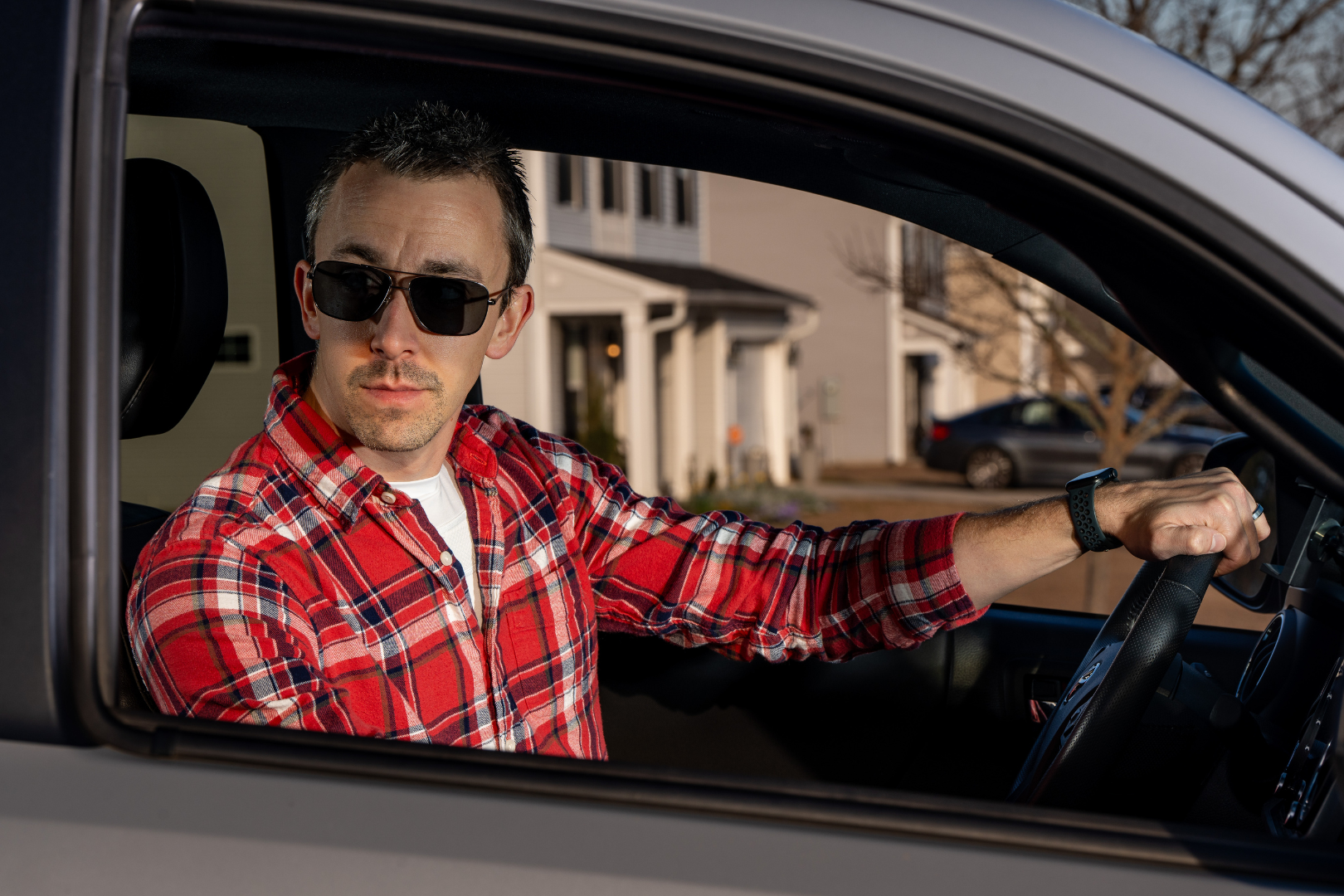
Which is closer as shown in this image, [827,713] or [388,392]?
[388,392]

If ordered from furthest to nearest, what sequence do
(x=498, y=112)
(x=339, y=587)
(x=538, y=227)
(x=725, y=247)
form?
(x=725, y=247), (x=538, y=227), (x=498, y=112), (x=339, y=587)

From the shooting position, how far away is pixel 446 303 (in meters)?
1.58

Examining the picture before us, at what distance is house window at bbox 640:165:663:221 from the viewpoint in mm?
16141

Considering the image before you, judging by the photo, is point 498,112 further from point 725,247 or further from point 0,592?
point 725,247

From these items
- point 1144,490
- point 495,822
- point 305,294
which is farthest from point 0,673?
point 1144,490

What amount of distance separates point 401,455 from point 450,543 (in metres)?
0.15

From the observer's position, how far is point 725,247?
22.1m

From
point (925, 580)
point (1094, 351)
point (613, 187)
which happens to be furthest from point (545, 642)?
point (613, 187)

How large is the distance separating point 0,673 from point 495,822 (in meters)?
0.42

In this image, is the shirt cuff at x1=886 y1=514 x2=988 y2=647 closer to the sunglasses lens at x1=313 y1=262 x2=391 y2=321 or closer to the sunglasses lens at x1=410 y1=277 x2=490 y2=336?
the sunglasses lens at x1=410 y1=277 x2=490 y2=336

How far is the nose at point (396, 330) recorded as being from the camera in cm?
155

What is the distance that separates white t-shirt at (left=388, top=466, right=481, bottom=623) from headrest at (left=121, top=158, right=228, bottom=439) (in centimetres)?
35

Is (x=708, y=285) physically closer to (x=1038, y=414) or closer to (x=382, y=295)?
(x=1038, y=414)

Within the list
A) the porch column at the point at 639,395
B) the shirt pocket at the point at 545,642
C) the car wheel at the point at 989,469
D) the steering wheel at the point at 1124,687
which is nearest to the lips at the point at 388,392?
the shirt pocket at the point at 545,642
